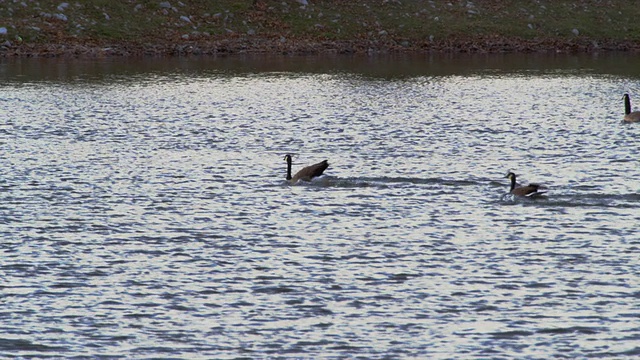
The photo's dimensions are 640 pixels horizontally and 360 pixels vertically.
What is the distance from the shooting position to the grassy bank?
8044 cm

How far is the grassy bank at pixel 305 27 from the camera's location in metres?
80.4

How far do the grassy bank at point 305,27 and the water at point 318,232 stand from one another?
28.5 m

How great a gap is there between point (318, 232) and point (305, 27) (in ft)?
203

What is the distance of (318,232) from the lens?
25.9 meters

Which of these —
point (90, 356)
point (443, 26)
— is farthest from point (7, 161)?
point (443, 26)

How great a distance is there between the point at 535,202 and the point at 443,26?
2399 inches

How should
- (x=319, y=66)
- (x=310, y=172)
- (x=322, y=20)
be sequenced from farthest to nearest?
(x=322, y=20), (x=319, y=66), (x=310, y=172)

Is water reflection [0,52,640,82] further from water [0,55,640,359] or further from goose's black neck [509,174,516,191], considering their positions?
goose's black neck [509,174,516,191]

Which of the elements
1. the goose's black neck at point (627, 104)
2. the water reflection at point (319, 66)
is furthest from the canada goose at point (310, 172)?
the water reflection at point (319, 66)

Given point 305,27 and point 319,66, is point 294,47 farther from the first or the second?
point 319,66

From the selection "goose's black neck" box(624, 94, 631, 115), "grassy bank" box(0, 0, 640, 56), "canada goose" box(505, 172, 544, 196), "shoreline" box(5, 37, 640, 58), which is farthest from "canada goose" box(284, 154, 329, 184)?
"grassy bank" box(0, 0, 640, 56)

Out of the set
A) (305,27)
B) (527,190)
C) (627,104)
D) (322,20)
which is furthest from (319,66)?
(527,190)

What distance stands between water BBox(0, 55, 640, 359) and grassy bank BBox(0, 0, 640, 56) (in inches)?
1121

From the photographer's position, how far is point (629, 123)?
149 feet
